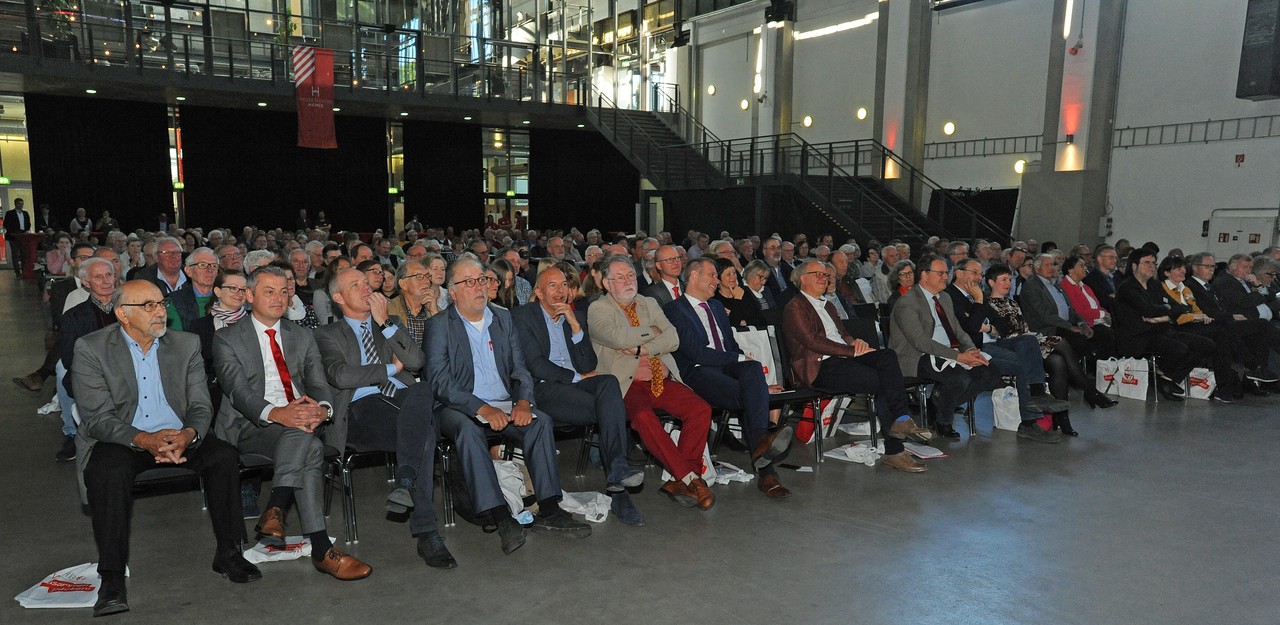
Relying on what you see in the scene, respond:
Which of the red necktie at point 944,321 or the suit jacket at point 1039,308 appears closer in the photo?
the red necktie at point 944,321

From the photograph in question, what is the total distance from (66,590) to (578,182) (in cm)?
2352

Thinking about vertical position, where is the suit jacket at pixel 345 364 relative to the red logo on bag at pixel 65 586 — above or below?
above

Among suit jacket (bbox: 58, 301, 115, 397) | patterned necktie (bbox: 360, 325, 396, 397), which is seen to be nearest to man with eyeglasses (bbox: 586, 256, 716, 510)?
patterned necktie (bbox: 360, 325, 396, 397)

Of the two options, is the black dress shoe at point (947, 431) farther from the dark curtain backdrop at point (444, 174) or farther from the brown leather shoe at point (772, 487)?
the dark curtain backdrop at point (444, 174)

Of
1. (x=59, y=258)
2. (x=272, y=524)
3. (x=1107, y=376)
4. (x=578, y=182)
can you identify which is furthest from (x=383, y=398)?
(x=578, y=182)

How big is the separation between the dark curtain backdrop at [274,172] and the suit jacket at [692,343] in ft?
64.9

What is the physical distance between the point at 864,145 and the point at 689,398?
1527cm

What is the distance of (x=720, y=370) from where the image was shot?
4.90 m

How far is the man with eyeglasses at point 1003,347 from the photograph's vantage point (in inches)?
225

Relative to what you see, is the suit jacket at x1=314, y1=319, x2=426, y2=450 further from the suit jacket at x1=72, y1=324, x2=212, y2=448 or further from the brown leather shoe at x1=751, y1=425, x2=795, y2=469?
the brown leather shoe at x1=751, y1=425, x2=795, y2=469

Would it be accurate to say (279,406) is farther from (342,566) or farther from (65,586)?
(65,586)

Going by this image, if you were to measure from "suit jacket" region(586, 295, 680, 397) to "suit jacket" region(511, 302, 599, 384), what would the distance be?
78mm

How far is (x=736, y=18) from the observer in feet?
74.4

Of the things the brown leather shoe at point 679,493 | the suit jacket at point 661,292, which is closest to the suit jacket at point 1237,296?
the suit jacket at point 661,292
